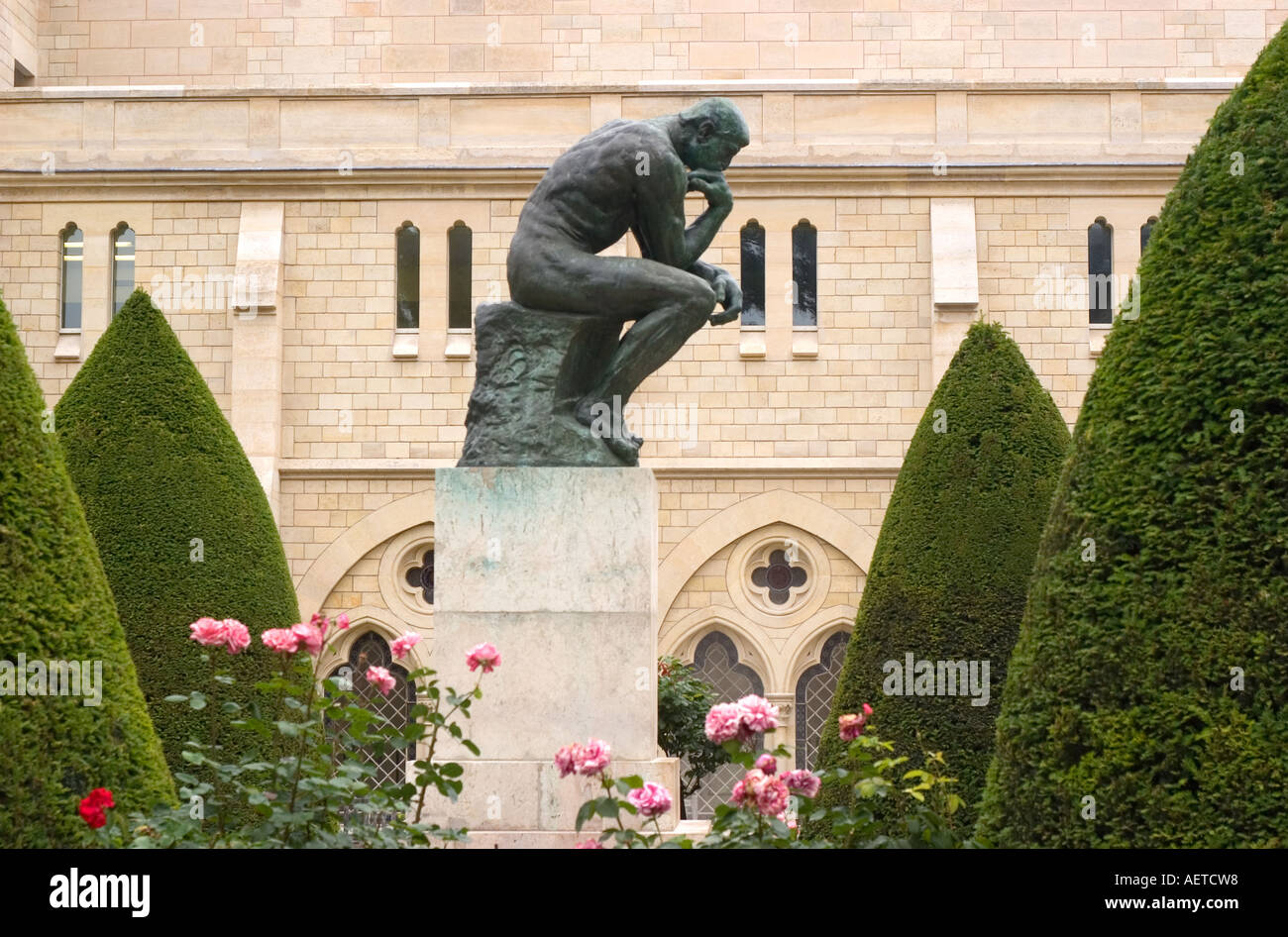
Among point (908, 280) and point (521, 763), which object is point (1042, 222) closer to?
point (908, 280)

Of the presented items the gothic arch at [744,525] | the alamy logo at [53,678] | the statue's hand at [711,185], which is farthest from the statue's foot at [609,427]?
the gothic arch at [744,525]

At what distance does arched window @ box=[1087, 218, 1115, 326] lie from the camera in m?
17.7

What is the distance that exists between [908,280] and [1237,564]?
13715 millimetres

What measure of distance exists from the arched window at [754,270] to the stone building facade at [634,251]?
0.04 meters

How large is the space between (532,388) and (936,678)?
3.15 metres

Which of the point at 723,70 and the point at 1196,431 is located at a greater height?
the point at 723,70

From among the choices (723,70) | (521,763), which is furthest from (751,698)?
(723,70)

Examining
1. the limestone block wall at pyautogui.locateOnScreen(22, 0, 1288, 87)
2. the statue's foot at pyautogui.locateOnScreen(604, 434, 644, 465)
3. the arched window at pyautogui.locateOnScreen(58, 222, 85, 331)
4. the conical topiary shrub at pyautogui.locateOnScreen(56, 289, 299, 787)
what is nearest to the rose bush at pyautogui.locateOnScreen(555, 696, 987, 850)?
the statue's foot at pyautogui.locateOnScreen(604, 434, 644, 465)

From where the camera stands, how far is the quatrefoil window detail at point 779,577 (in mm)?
17562

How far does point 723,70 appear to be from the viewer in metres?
21.4

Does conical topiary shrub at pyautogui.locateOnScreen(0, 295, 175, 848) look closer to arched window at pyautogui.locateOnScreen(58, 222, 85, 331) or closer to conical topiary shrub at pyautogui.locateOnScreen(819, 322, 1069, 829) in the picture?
conical topiary shrub at pyautogui.locateOnScreen(819, 322, 1069, 829)

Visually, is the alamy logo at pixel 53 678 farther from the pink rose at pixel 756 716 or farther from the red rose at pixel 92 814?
the pink rose at pixel 756 716

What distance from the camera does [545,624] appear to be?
20.7 ft

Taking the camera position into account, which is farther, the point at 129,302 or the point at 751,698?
the point at 129,302
